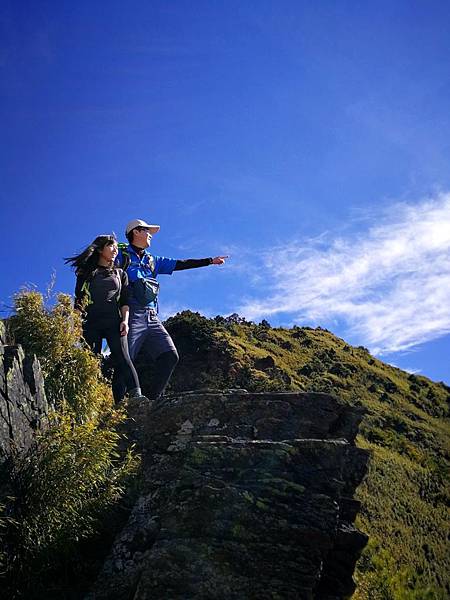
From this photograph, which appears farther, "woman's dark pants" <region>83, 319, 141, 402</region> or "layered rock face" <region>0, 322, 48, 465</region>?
"woman's dark pants" <region>83, 319, 141, 402</region>

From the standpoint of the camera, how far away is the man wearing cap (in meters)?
8.83

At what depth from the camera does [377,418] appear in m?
28.9

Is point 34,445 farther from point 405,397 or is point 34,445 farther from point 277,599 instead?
point 405,397

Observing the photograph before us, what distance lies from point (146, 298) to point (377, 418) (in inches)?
903

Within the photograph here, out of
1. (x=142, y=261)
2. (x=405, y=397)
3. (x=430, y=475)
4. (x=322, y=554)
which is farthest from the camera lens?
(x=405, y=397)

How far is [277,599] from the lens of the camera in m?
4.26

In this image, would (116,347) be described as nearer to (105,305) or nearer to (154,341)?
(105,305)

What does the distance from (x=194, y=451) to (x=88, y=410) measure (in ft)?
5.29

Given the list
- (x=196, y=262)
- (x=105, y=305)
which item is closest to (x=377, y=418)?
(x=196, y=262)

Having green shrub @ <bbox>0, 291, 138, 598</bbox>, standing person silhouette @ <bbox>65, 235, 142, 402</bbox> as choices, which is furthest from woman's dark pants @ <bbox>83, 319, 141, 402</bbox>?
green shrub @ <bbox>0, 291, 138, 598</bbox>

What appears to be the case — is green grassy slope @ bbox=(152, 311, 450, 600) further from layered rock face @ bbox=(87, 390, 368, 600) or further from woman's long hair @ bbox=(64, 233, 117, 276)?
woman's long hair @ bbox=(64, 233, 117, 276)

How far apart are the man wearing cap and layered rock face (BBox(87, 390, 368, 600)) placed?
2307 millimetres

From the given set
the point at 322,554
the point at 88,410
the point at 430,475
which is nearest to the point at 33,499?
the point at 88,410

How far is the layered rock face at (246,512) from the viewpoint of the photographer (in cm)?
444
